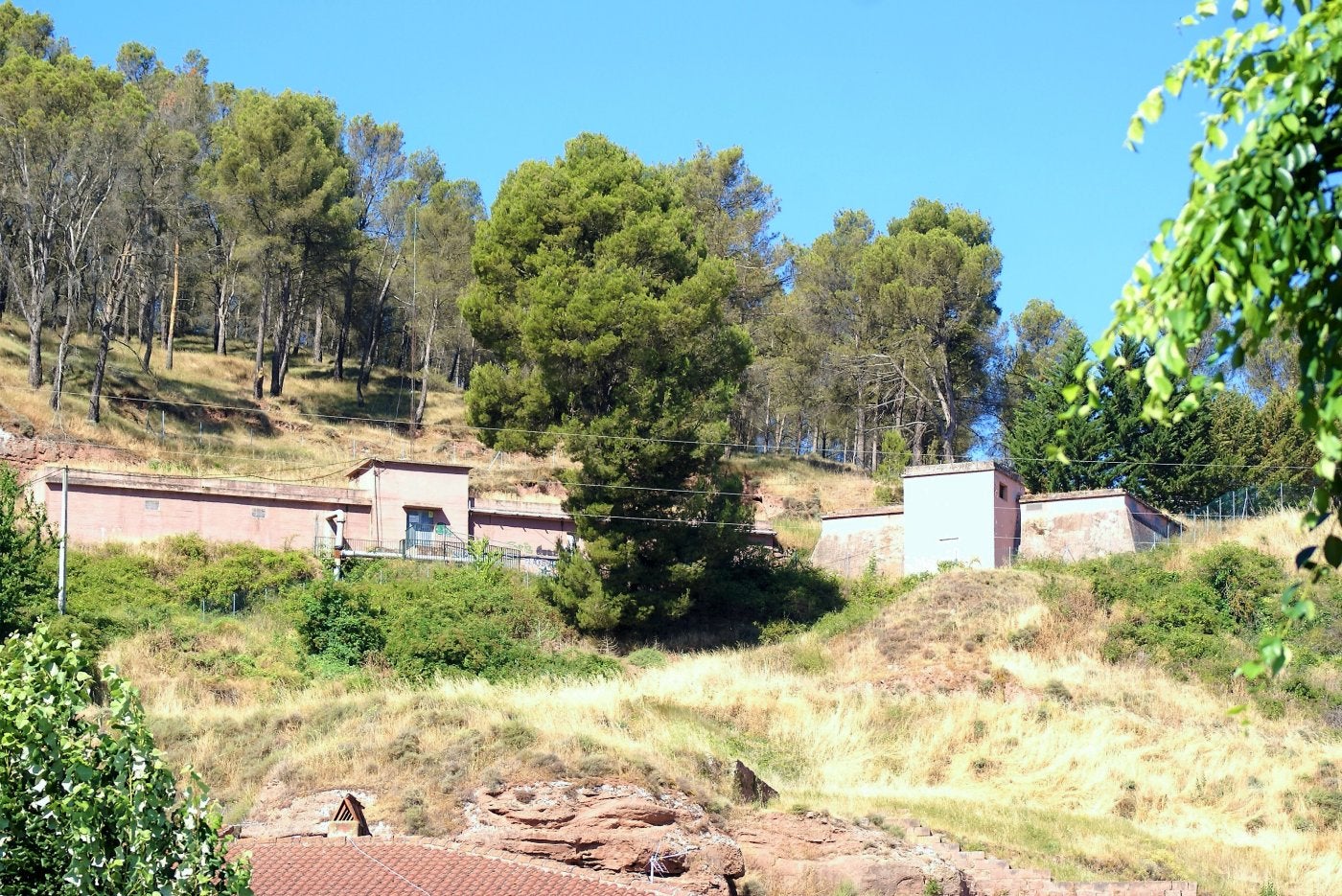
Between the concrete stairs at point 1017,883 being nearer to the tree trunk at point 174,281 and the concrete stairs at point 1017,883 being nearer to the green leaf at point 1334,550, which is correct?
the green leaf at point 1334,550

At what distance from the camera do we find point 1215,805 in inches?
1093

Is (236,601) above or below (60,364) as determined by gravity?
below

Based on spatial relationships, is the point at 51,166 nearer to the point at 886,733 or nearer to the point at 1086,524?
the point at 886,733

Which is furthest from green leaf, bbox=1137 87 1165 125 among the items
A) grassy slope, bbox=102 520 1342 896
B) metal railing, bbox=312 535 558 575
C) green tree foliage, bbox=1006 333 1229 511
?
green tree foliage, bbox=1006 333 1229 511

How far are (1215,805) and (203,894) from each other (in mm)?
23012

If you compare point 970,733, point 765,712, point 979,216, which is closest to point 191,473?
point 765,712

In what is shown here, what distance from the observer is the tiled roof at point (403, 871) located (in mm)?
18500

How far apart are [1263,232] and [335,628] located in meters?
30.4

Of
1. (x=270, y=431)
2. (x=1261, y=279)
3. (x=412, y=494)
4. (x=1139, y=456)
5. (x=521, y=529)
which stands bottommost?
(x=521, y=529)

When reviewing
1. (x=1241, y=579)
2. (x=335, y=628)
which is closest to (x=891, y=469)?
(x=1241, y=579)

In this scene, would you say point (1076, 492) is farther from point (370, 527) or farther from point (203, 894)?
point (203, 894)

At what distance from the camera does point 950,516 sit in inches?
1626

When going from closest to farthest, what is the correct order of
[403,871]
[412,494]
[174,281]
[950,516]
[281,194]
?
[403,871], [412,494], [950,516], [281,194], [174,281]

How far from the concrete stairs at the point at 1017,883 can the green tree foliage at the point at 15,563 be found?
59.0 feet
